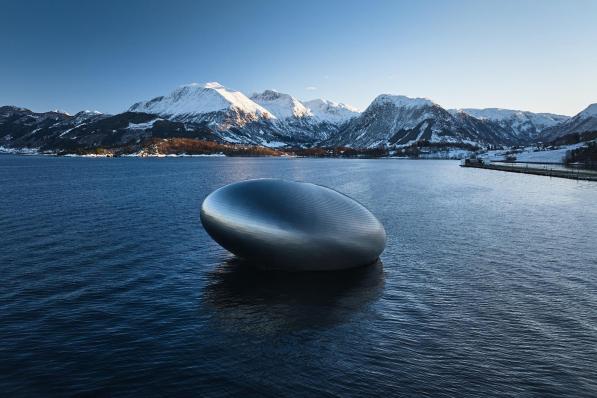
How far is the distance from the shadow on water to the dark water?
12 centimetres

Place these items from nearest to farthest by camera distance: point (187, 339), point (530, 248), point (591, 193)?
point (187, 339), point (530, 248), point (591, 193)

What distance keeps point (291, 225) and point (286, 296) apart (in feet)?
14.3

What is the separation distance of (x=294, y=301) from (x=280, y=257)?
12.9ft

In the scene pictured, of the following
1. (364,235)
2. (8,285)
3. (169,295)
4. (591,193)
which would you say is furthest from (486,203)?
(8,285)

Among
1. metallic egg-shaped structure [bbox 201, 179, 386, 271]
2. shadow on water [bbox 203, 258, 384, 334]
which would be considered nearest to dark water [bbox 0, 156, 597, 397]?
shadow on water [bbox 203, 258, 384, 334]

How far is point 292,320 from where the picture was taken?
75.8ft

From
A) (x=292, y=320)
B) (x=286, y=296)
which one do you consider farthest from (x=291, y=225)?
(x=292, y=320)

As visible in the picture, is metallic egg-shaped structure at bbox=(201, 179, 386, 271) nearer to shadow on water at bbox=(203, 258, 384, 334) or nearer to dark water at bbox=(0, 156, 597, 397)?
shadow on water at bbox=(203, 258, 384, 334)

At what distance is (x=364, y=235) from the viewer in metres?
30.4

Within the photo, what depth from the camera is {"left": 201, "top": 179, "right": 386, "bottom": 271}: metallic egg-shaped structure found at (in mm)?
27891

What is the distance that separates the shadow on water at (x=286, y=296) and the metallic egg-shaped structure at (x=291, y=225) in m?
1.13

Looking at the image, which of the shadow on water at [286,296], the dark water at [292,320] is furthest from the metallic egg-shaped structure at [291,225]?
the dark water at [292,320]

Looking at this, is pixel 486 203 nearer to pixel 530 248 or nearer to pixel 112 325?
pixel 530 248

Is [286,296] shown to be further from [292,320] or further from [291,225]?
[291,225]
